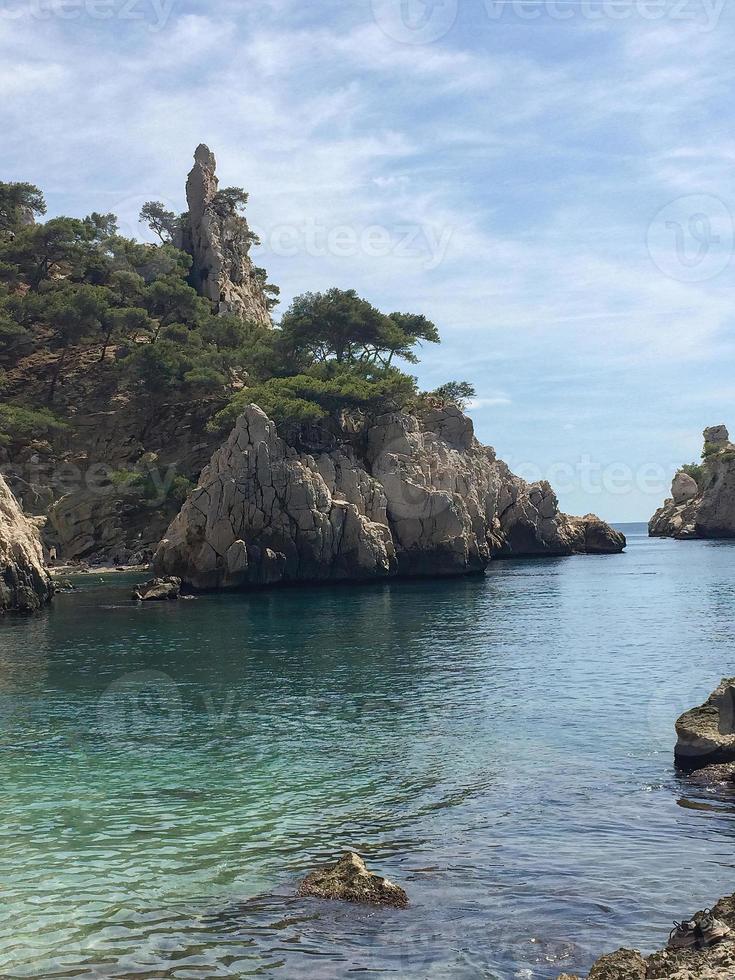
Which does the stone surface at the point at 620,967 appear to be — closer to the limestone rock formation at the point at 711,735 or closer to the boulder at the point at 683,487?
the limestone rock formation at the point at 711,735

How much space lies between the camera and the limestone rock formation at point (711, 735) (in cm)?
2186

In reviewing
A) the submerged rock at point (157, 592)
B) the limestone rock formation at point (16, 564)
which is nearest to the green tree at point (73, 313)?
the submerged rock at point (157, 592)

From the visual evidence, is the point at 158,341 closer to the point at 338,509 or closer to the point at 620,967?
the point at 338,509

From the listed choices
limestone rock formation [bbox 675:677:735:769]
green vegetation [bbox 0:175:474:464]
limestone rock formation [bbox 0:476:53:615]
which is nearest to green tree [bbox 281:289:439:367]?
green vegetation [bbox 0:175:474:464]

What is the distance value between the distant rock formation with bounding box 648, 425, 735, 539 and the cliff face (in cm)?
6544

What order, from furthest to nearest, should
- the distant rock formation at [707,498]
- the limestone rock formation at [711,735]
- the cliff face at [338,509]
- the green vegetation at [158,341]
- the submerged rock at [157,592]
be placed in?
the distant rock formation at [707,498] → the green vegetation at [158,341] → the cliff face at [338,509] → the submerged rock at [157,592] → the limestone rock formation at [711,735]

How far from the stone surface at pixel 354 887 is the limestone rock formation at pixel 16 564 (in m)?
48.0

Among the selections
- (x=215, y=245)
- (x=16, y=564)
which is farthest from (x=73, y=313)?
(x=16, y=564)

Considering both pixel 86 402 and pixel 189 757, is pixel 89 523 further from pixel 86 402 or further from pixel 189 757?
pixel 189 757

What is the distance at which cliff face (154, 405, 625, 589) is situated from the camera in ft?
245

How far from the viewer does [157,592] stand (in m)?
67.9

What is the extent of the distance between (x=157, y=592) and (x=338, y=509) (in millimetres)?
17738

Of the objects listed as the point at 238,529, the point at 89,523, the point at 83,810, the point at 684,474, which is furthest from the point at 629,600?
the point at 684,474

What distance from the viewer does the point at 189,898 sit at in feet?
48.9
